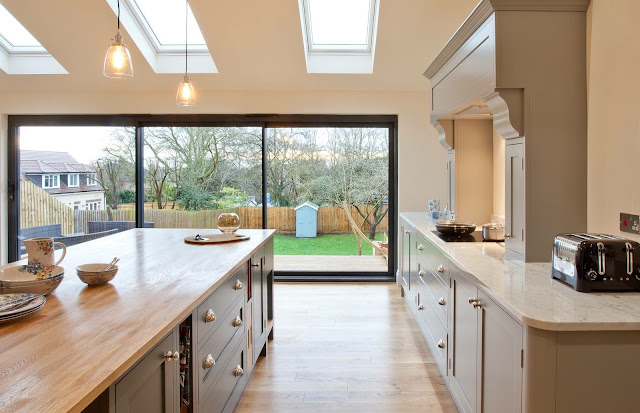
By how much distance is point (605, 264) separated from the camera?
1.67m

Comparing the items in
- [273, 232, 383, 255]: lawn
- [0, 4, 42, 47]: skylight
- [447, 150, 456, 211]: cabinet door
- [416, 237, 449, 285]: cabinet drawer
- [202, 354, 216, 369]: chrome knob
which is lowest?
[202, 354, 216, 369]: chrome knob

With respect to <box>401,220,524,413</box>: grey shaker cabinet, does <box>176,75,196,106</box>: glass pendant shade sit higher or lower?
higher

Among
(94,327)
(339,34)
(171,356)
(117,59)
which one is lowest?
(171,356)

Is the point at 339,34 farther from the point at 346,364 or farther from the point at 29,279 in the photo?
the point at 29,279

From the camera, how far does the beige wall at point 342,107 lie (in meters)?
5.19

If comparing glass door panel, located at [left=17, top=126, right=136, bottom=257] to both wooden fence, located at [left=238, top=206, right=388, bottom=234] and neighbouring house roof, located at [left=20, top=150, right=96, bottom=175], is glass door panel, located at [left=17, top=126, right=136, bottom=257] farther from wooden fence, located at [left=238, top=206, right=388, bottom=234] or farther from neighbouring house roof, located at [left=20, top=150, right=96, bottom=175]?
wooden fence, located at [left=238, top=206, right=388, bottom=234]

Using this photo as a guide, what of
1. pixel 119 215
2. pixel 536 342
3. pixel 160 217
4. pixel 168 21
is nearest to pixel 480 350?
pixel 536 342

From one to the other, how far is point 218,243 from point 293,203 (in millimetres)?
2600

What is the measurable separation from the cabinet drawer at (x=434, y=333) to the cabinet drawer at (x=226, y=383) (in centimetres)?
114

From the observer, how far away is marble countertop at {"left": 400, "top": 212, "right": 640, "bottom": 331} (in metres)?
1.38

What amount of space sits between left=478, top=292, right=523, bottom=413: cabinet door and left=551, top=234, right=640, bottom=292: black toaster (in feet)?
1.05

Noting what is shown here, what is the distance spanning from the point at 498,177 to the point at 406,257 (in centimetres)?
122

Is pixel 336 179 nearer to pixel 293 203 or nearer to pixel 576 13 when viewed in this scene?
pixel 293 203

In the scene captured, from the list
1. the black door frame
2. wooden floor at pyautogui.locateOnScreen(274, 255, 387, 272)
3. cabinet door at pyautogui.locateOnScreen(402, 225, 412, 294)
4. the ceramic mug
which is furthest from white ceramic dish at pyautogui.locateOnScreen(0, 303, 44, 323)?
wooden floor at pyautogui.locateOnScreen(274, 255, 387, 272)
